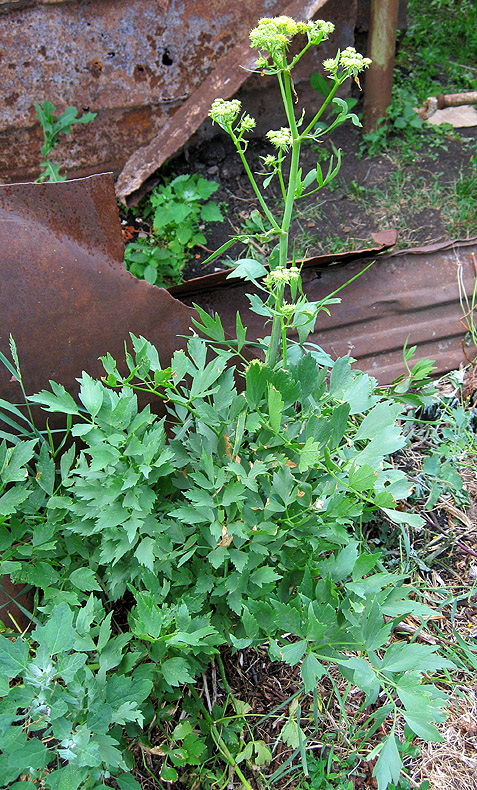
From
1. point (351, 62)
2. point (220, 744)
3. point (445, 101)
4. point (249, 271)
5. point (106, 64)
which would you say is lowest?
point (220, 744)

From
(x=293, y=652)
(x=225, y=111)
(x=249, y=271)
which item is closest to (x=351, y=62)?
(x=225, y=111)

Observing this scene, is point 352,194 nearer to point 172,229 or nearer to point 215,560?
point 172,229

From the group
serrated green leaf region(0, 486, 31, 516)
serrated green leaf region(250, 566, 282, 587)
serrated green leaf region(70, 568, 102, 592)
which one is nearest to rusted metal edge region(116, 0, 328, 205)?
serrated green leaf region(0, 486, 31, 516)

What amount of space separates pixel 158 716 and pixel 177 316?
93 centimetres

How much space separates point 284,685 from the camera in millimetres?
1464

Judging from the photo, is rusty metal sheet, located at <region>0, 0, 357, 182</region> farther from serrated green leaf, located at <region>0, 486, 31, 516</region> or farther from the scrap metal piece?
serrated green leaf, located at <region>0, 486, 31, 516</region>

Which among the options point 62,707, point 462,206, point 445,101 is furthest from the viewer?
point 445,101

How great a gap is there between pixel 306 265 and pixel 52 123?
1187 millimetres

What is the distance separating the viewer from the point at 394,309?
7.14 feet

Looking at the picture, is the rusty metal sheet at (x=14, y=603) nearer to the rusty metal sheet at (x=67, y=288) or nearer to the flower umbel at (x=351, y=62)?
the rusty metal sheet at (x=67, y=288)

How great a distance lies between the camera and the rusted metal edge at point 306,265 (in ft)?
6.16

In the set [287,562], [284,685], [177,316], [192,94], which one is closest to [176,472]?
[287,562]

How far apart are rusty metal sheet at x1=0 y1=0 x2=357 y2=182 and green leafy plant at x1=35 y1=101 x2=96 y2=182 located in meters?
0.06

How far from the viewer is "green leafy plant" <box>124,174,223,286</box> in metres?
2.40
